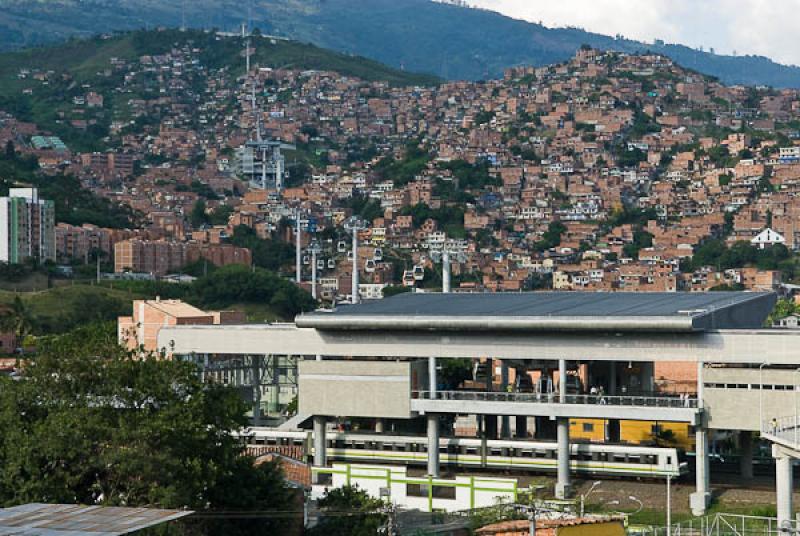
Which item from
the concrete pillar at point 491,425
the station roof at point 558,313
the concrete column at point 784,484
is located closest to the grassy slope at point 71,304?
the station roof at point 558,313

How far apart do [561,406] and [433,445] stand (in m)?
4.80

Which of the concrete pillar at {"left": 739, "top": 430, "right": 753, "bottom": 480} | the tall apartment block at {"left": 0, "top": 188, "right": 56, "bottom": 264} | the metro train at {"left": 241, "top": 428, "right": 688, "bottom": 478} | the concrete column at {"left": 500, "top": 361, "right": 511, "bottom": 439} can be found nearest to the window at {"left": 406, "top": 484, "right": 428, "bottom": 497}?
the metro train at {"left": 241, "top": 428, "right": 688, "bottom": 478}

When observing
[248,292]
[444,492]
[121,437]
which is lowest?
[444,492]

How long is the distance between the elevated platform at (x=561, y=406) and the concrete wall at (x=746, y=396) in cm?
64

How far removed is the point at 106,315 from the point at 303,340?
66030mm

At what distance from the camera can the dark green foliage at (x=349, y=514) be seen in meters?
36.6

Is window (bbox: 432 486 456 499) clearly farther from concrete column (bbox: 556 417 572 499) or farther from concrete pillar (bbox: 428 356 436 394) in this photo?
concrete pillar (bbox: 428 356 436 394)

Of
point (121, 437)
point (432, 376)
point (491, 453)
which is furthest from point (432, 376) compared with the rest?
point (121, 437)

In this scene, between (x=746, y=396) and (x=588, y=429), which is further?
(x=588, y=429)

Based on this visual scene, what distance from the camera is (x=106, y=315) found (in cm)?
11638

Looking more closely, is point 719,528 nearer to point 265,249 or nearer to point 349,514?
point 349,514

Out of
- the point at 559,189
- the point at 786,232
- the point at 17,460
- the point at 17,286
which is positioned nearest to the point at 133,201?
the point at 559,189

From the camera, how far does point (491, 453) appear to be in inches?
2040

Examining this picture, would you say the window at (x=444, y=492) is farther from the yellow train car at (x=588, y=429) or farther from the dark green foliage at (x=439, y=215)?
the dark green foliage at (x=439, y=215)
